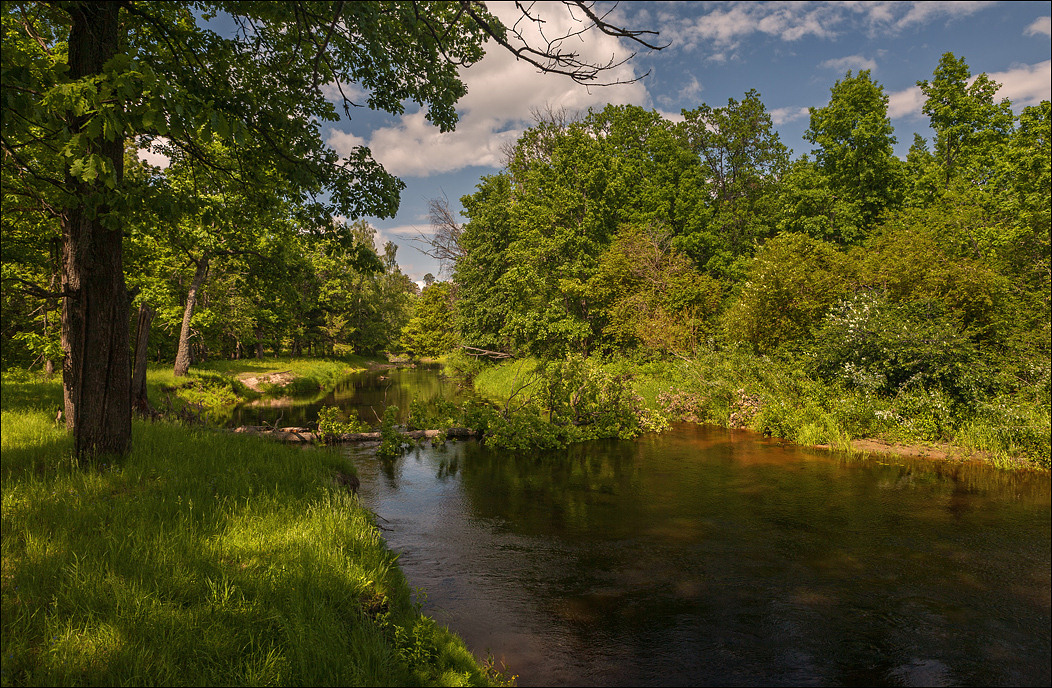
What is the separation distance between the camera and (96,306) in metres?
6.67

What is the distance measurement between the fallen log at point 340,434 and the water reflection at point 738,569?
2980 millimetres

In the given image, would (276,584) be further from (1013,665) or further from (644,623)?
(1013,665)

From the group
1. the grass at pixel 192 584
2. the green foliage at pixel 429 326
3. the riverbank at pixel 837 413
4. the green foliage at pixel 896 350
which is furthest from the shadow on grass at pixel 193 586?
the green foliage at pixel 429 326

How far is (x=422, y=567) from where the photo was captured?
8.45 metres

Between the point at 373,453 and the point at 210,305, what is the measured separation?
28.7 m

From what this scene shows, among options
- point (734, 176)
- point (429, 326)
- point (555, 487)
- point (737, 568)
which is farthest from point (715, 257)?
point (429, 326)

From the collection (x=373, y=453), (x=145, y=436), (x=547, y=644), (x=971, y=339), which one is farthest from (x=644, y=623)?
(x=971, y=339)

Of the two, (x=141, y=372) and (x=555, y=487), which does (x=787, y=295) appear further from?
(x=141, y=372)

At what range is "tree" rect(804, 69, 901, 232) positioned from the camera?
2866 cm

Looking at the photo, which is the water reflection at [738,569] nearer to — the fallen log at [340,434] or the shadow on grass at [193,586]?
the shadow on grass at [193,586]

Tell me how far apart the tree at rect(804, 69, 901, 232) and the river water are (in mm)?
21825

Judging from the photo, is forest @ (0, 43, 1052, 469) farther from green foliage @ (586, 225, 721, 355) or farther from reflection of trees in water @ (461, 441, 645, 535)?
reflection of trees in water @ (461, 441, 645, 535)

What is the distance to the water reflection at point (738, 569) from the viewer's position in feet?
20.4

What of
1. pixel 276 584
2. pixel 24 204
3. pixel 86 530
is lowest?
pixel 276 584
